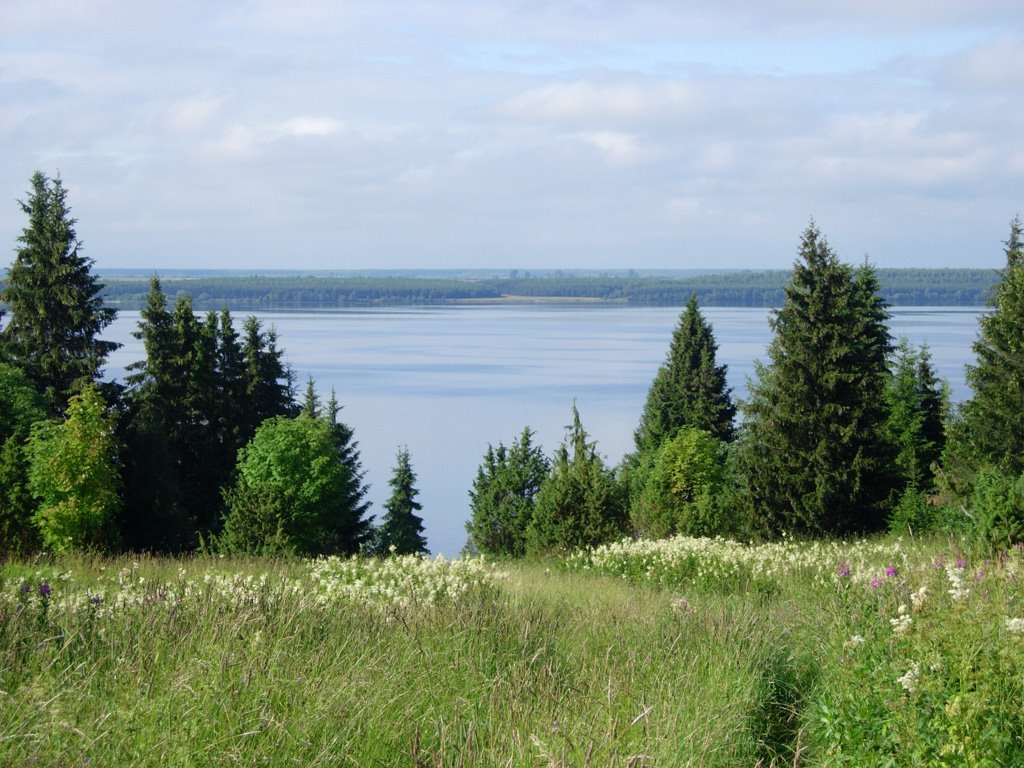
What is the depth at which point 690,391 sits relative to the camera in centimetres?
5694

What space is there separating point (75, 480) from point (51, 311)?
493 inches

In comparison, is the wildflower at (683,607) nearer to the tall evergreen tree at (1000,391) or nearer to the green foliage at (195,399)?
the tall evergreen tree at (1000,391)

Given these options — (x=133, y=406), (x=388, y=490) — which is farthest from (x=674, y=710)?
(x=388, y=490)

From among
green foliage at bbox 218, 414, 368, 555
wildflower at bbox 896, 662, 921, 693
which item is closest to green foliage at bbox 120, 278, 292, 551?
green foliage at bbox 218, 414, 368, 555

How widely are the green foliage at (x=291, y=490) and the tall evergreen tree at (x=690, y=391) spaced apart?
19.5 metres

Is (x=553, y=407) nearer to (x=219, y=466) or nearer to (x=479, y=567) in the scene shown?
(x=219, y=466)

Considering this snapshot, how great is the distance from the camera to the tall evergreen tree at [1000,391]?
1395 inches

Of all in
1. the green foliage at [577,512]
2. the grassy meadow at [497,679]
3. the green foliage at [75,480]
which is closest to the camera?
the grassy meadow at [497,679]

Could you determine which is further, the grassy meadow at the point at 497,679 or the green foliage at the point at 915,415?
the green foliage at the point at 915,415

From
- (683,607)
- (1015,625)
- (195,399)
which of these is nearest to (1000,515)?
(683,607)

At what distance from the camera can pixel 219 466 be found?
45.6 m

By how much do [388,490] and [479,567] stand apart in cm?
6502

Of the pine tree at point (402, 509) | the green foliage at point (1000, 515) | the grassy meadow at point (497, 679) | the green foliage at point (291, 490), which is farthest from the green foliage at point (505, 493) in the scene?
the grassy meadow at point (497, 679)

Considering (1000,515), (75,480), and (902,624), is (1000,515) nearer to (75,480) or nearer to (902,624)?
(902,624)
